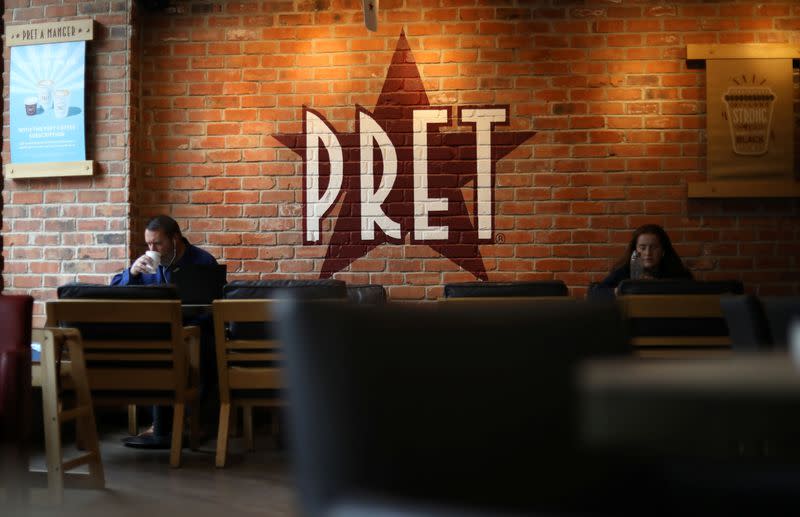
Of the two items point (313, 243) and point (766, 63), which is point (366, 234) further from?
point (766, 63)

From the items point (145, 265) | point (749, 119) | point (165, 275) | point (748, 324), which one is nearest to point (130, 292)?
point (145, 265)

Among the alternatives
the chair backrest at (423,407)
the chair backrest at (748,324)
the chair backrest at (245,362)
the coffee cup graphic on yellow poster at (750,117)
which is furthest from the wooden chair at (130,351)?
the coffee cup graphic on yellow poster at (750,117)

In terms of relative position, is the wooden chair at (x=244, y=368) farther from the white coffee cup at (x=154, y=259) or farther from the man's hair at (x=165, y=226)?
the man's hair at (x=165, y=226)

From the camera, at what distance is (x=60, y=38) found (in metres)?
4.81

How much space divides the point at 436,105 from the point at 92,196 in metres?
2.00

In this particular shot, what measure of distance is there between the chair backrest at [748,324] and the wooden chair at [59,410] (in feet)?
7.43

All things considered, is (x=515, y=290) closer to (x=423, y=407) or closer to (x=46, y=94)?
(x=423, y=407)

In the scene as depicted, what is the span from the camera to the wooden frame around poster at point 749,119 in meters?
4.73

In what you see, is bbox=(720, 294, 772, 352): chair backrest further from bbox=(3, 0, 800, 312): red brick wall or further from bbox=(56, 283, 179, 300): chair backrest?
bbox=(3, 0, 800, 312): red brick wall

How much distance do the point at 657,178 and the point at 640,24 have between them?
0.87 m

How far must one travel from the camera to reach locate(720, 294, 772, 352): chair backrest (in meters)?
1.68

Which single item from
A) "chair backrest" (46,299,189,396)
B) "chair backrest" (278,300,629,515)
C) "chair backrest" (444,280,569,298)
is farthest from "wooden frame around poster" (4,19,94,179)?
"chair backrest" (278,300,629,515)

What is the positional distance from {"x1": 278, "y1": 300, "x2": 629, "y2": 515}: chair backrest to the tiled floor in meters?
2.09

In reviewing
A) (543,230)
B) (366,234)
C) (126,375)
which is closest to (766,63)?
(543,230)
